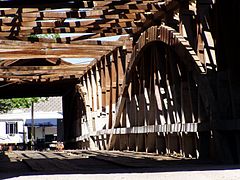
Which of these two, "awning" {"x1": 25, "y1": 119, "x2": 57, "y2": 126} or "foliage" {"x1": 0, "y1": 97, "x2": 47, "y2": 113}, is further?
"awning" {"x1": 25, "y1": 119, "x2": 57, "y2": 126}

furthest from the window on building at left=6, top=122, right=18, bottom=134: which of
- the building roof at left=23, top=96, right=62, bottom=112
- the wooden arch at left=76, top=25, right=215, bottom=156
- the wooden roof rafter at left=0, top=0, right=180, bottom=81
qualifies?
the wooden roof rafter at left=0, top=0, right=180, bottom=81

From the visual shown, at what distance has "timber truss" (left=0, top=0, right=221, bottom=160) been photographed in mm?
13719

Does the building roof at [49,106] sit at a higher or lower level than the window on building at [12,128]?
higher

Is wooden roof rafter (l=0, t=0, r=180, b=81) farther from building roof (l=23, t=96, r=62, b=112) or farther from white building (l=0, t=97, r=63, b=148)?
building roof (l=23, t=96, r=62, b=112)

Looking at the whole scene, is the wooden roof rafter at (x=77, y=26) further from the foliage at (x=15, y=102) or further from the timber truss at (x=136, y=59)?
the foliage at (x=15, y=102)

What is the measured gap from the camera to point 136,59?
1906 centimetres

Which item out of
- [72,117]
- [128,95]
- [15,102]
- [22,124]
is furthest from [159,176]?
[22,124]

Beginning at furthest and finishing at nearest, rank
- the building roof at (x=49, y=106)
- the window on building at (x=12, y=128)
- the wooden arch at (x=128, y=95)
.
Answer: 1. the building roof at (x=49, y=106)
2. the window on building at (x=12, y=128)
3. the wooden arch at (x=128, y=95)

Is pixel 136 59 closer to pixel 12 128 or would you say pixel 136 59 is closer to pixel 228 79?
pixel 228 79

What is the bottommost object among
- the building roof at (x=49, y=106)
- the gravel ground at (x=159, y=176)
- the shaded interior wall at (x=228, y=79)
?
the gravel ground at (x=159, y=176)

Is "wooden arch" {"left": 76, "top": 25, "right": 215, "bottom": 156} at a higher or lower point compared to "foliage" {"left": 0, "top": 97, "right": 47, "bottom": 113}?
lower

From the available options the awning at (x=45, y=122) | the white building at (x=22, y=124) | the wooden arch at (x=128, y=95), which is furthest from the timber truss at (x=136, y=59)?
the awning at (x=45, y=122)

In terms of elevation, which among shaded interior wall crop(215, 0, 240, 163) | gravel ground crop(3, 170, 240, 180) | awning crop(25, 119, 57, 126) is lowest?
gravel ground crop(3, 170, 240, 180)

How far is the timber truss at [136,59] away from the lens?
45.0 ft
